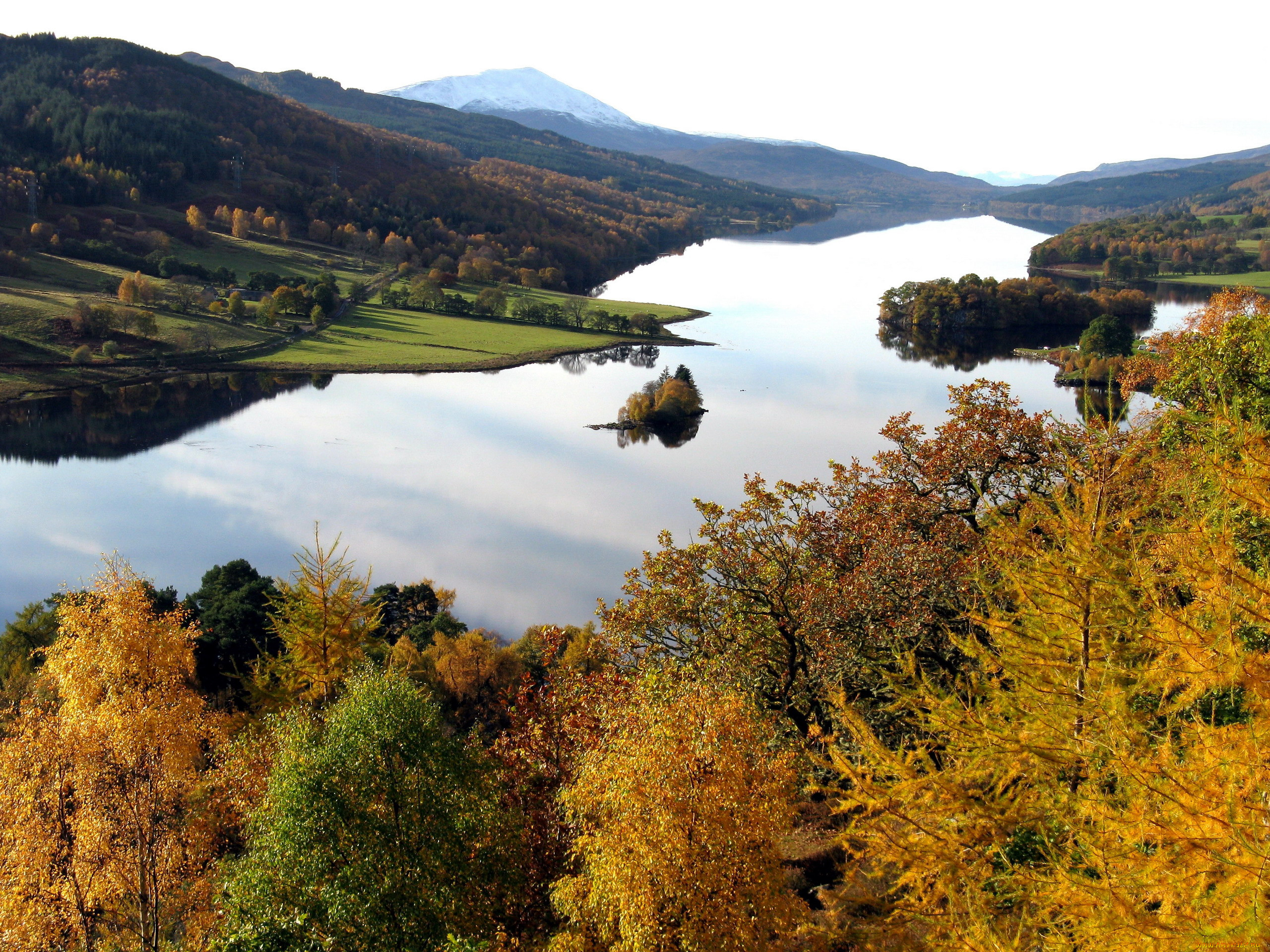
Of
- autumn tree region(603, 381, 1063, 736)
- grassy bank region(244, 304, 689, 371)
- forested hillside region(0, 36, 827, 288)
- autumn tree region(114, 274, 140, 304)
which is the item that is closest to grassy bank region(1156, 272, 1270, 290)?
grassy bank region(244, 304, 689, 371)

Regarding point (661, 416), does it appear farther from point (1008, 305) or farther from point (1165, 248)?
point (1165, 248)

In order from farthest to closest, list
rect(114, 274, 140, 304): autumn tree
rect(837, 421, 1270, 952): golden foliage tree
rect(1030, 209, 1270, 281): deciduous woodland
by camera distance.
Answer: rect(1030, 209, 1270, 281): deciduous woodland < rect(114, 274, 140, 304): autumn tree < rect(837, 421, 1270, 952): golden foliage tree

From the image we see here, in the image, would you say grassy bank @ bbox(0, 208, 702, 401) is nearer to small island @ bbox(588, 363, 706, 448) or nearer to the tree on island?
small island @ bbox(588, 363, 706, 448)

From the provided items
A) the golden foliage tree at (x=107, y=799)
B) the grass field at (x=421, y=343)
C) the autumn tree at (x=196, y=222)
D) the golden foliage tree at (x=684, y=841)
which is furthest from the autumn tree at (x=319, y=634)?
the autumn tree at (x=196, y=222)

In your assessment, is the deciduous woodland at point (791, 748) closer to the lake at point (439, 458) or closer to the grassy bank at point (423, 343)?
the lake at point (439, 458)

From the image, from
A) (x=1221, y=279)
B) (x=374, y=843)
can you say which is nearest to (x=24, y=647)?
(x=374, y=843)

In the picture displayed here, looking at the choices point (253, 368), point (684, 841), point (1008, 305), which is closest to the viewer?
point (684, 841)

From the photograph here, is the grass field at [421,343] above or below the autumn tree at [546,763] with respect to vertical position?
above
